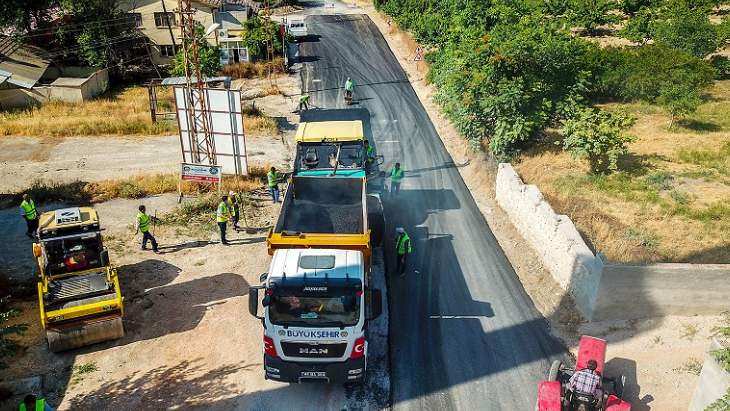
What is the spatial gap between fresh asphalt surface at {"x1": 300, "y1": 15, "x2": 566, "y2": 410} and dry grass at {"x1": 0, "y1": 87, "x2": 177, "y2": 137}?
1060 centimetres

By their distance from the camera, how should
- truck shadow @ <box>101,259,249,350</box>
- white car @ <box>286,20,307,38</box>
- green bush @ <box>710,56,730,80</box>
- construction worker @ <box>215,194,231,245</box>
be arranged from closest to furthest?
1. truck shadow @ <box>101,259,249,350</box>
2. construction worker @ <box>215,194,231,245</box>
3. green bush @ <box>710,56,730,80</box>
4. white car @ <box>286,20,307,38</box>

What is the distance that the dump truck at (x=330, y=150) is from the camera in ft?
63.5

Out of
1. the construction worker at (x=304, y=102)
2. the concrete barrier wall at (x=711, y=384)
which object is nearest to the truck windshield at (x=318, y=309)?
the concrete barrier wall at (x=711, y=384)

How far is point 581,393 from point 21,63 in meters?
39.1

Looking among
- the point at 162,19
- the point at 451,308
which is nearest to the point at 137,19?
the point at 162,19

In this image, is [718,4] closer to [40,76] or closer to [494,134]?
[494,134]

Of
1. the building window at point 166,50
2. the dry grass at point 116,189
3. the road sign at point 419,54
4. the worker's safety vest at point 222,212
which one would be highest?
the building window at point 166,50

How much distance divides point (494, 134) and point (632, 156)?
6023 mm

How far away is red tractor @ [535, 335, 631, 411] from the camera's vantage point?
34.9ft

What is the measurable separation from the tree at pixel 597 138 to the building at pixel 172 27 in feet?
91.2

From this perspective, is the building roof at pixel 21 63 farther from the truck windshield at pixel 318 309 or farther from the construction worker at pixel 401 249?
the truck windshield at pixel 318 309

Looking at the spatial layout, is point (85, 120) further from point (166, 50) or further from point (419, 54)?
point (419, 54)

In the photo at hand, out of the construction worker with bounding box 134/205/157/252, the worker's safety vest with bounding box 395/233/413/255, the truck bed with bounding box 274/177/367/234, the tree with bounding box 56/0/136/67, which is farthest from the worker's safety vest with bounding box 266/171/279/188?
the tree with bounding box 56/0/136/67

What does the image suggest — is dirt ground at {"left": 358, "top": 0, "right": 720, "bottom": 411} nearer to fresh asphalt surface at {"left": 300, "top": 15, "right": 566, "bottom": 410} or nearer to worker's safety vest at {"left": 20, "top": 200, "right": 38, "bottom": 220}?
fresh asphalt surface at {"left": 300, "top": 15, "right": 566, "bottom": 410}
